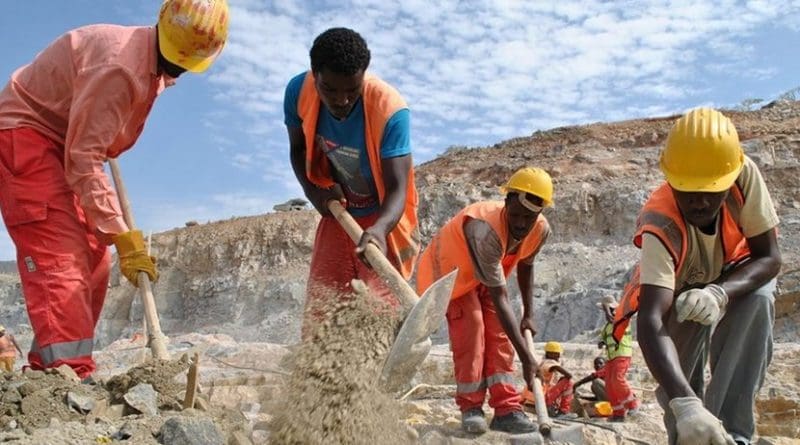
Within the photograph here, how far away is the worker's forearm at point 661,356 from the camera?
244cm

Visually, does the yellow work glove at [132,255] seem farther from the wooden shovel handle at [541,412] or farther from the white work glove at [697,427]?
the white work glove at [697,427]

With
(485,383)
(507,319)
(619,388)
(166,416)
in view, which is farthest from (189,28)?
(619,388)

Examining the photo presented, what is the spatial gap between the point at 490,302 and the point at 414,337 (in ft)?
5.38

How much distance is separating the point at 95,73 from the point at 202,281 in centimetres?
1783

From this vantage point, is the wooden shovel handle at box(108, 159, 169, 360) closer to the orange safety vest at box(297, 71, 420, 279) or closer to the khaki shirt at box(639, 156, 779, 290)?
the orange safety vest at box(297, 71, 420, 279)

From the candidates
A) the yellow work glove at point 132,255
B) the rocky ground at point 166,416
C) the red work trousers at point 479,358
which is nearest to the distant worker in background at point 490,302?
the red work trousers at point 479,358

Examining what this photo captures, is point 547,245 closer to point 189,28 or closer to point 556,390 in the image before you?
point 556,390

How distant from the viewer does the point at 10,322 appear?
20906 mm

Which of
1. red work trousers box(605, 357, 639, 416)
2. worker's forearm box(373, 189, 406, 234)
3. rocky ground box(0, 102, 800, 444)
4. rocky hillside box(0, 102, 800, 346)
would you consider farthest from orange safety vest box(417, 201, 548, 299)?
rocky hillside box(0, 102, 800, 346)

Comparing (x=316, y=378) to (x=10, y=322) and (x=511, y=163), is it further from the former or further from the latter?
(x=10, y=322)

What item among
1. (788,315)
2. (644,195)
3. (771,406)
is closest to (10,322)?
(644,195)

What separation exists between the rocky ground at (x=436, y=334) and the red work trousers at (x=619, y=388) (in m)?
0.15

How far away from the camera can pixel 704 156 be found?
102 inches

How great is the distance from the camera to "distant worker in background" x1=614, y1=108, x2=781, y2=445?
259 cm
